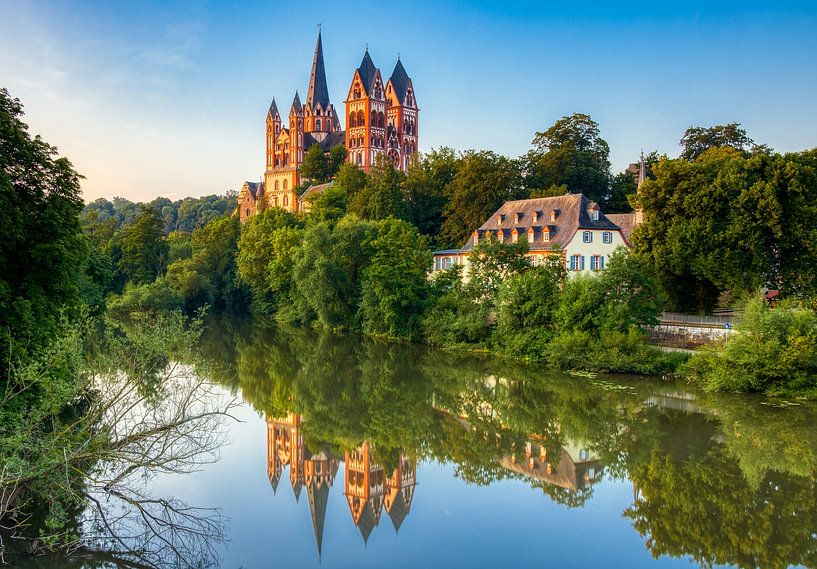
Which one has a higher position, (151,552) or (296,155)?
(296,155)

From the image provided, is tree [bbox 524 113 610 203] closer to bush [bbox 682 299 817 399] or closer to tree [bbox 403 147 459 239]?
tree [bbox 403 147 459 239]

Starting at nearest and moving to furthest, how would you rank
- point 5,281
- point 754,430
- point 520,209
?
point 5,281 → point 754,430 → point 520,209

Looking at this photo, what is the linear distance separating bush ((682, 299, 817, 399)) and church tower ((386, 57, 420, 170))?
74.3 metres

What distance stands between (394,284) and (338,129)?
2598 inches

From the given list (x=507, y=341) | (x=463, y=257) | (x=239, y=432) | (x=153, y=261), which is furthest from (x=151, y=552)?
(x=153, y=261)

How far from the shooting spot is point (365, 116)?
309 feet

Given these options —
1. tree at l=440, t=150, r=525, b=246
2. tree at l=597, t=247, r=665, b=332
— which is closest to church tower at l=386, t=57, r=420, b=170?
tree at l=440, t=150, r=525, b=246

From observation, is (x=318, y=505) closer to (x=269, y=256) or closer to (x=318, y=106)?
(x=269, y=256)

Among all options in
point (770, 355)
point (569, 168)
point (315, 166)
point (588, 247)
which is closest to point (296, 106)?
point (315, 166)

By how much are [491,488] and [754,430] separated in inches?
353

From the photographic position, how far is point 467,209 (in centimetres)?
5469

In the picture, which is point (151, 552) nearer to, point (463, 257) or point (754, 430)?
point (754, 430)

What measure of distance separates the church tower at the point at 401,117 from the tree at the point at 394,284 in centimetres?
5370

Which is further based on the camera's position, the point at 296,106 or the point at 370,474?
the point at 296,106
